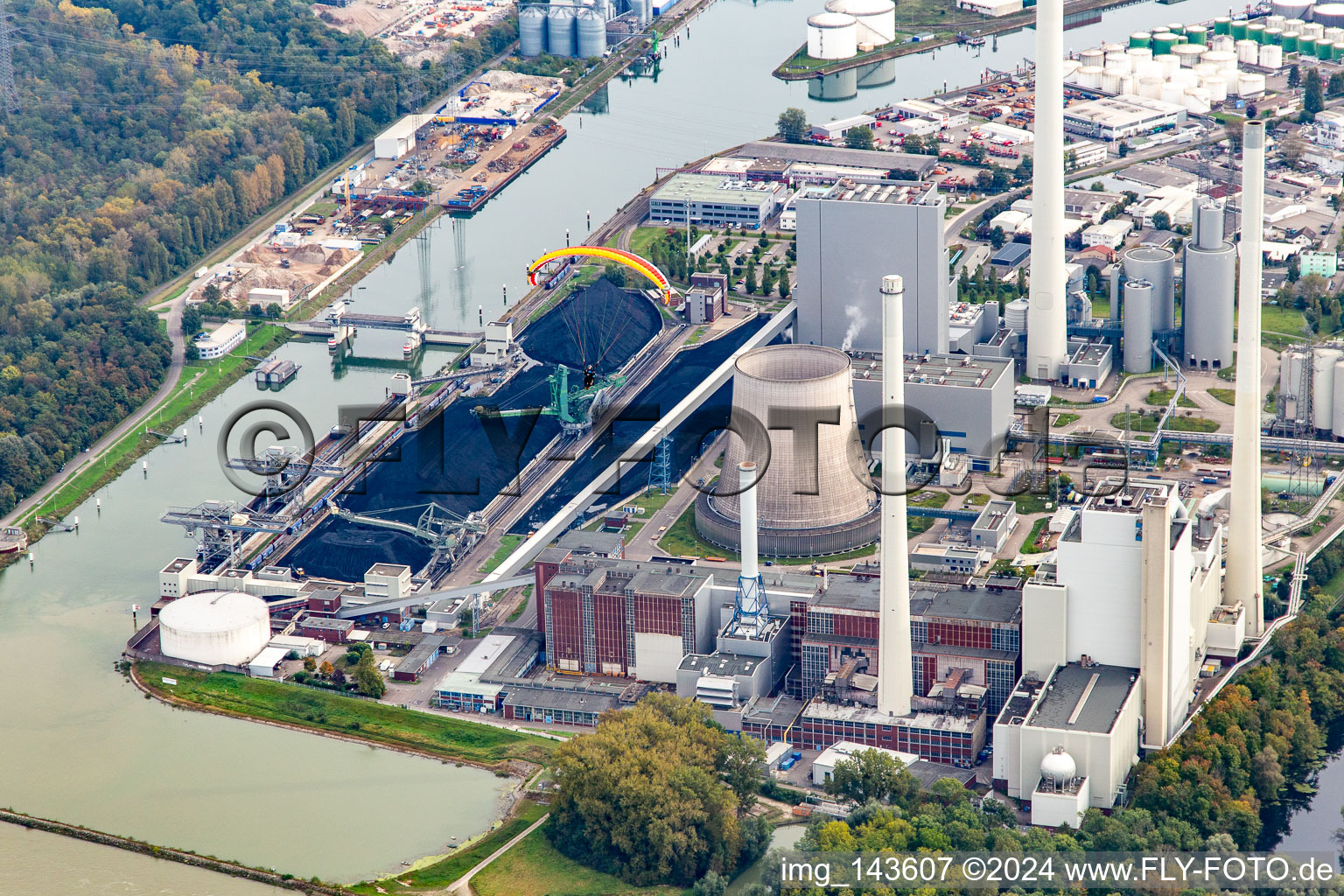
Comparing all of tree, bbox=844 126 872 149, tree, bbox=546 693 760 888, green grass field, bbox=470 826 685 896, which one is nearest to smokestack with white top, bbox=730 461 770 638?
tree, bbox=546 693 760 888

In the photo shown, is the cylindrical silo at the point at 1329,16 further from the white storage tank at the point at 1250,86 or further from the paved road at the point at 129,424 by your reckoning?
the paved road at the point at 129,424

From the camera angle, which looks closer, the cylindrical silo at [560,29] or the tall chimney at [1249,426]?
the tall chimney at [1249,426]

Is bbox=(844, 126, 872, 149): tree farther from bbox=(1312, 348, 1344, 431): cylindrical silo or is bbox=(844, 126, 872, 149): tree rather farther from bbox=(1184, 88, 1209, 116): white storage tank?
bbox=(1312, 348, 1344, 431): cylindrical silo

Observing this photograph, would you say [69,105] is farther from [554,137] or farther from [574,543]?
[574,543]

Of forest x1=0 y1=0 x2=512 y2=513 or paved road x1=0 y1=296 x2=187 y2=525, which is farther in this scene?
forest x1=0 y1=0 x2=512 y2=513

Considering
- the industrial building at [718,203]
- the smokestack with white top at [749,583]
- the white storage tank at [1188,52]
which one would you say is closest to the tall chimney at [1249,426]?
the smokestack with white top at [749,583]
